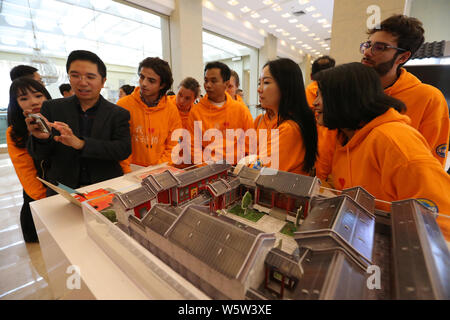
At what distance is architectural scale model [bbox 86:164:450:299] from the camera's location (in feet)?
1.50

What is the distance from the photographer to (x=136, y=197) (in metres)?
0.83

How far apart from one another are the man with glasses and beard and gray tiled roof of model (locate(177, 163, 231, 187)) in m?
1.26

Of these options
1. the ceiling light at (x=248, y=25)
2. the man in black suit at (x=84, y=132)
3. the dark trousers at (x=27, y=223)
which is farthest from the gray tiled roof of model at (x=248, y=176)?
the ceiling light at (x=248, y=25)

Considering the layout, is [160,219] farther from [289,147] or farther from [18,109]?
[18,109]

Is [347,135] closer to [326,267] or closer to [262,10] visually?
[326,267]

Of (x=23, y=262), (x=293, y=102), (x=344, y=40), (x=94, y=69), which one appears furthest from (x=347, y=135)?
(x=23, y=262)

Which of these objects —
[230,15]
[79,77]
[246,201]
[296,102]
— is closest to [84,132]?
[79,77]

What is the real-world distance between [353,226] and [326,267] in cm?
20

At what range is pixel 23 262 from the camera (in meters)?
1.77

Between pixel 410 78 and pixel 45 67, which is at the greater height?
pixel 45 67

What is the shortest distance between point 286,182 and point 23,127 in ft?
6.58

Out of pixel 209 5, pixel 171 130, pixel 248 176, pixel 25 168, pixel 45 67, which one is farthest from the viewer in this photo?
pixel 209 5

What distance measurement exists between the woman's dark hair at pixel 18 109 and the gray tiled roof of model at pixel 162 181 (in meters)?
1.40

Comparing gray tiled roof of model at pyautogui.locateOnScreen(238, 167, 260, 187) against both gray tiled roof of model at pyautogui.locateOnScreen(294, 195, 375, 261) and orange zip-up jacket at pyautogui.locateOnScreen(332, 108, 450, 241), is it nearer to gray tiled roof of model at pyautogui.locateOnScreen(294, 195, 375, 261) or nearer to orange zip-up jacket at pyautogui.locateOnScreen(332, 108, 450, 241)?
gray tiled roof of model at pyautogui.locateOnScreen(294, 195, 375, 261)
